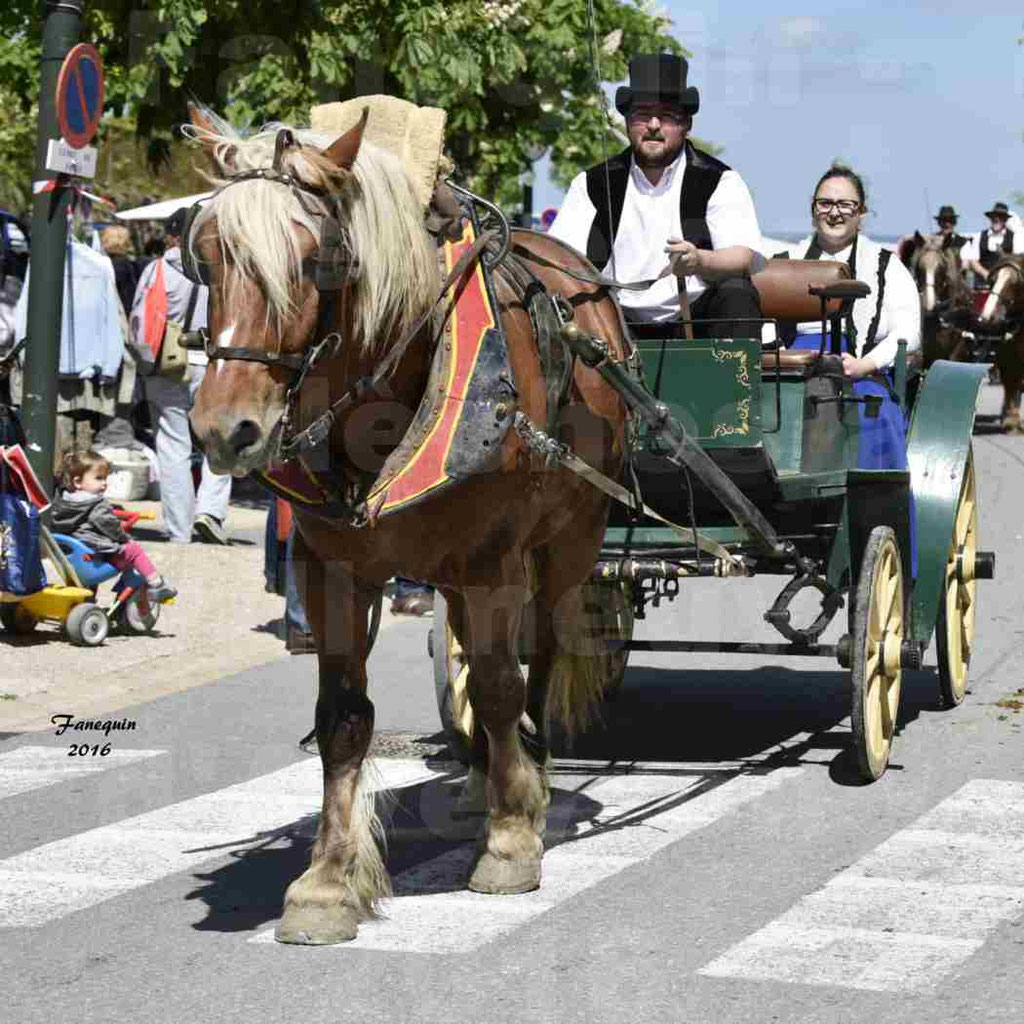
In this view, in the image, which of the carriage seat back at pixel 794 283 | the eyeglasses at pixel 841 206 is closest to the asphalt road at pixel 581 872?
the carriage seat back at pixel 794 283

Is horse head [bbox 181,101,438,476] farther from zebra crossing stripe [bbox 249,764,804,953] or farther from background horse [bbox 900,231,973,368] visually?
background horse [bbox 900,231,973,368]

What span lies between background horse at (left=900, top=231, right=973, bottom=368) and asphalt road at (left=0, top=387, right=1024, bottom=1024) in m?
14.2

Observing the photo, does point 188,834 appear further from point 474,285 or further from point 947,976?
point 947,976

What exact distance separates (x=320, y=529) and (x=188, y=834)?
1626mm

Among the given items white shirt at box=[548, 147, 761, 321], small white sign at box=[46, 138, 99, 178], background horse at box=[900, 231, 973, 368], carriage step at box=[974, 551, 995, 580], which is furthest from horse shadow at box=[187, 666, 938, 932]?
background horse at box=[900, 231, 973, 368]

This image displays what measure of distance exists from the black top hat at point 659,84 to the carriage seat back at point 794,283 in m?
0.90

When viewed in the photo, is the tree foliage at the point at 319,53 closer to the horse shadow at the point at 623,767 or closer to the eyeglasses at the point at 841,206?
the eyeglasses at the point at 841,206

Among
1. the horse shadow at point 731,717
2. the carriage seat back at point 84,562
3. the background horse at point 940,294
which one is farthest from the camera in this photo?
the background horse at point 940,294

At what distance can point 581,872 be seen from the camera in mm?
6203

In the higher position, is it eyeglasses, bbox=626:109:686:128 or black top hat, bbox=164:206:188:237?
eyeglasses, bbox=626:109:686:128

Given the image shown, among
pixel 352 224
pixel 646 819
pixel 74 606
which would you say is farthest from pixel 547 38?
pixel 352 224

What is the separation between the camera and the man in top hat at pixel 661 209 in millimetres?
7402

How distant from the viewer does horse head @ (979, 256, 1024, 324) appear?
73.3 feet

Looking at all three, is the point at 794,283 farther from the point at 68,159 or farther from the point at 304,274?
the point at 68,159
